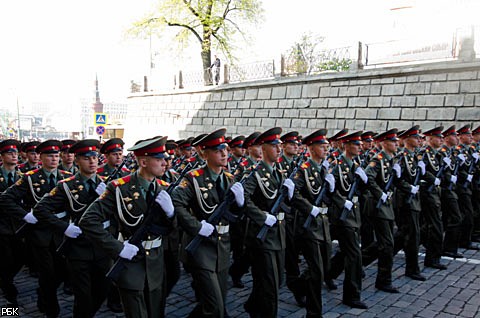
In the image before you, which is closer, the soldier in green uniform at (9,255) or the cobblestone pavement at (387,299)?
the cobblestone pavement at (387,299)

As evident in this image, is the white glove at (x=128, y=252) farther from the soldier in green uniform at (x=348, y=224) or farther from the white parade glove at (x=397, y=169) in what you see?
the white parade glove at (x=397, y=169)

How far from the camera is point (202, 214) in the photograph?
4078 millimetres

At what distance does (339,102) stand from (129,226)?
1367 cm

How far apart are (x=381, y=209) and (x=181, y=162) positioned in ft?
15.4

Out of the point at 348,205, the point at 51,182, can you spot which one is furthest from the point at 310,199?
the point at 51,182

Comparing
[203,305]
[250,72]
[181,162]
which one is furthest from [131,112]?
[203,305]

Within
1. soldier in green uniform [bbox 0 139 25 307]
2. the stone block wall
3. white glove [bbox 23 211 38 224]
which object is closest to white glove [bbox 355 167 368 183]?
white glove [bbox 23 211 38 224]

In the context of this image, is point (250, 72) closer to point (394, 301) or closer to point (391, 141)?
point (391, 141)

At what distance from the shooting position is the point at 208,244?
3.92 m

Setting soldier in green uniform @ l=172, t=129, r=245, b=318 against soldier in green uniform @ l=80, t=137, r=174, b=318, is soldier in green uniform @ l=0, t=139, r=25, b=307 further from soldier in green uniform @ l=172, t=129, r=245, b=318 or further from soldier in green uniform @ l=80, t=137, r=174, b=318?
soldier in green uniform @ l=172, t=129, r=245, b=318

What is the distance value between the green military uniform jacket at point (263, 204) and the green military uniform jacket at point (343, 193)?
965 mm

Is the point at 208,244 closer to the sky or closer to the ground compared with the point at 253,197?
closer to the ground

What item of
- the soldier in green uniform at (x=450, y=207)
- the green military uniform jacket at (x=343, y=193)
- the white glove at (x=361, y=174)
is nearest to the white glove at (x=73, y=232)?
the green military uniform jacket at (x=343, y=193)

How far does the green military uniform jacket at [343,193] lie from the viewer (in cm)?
518
